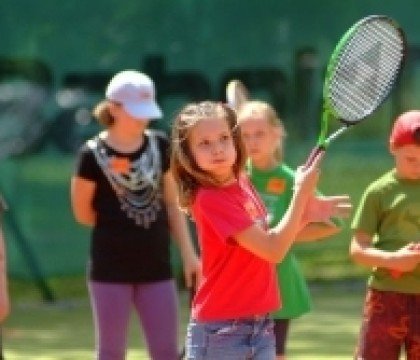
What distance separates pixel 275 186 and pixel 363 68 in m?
1.31

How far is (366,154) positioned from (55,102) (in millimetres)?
2587

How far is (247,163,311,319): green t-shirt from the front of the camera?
7609mm

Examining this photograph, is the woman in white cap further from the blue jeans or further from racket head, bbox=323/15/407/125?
the blue jeans

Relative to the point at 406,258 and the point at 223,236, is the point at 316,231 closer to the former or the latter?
the point at 406,258

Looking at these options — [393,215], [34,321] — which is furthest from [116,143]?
[34,321]

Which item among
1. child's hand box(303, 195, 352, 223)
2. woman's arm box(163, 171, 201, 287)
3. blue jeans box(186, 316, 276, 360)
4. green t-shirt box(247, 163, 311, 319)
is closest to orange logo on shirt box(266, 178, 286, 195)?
green t-shirt box(247, 163, 311, 319)

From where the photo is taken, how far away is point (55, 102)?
41.1ft

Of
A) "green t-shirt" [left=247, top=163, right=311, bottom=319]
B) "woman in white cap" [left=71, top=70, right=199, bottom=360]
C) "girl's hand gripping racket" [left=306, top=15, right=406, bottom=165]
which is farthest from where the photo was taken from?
"woman in white cap" [left=71, top=70, right=199, bottom=360]

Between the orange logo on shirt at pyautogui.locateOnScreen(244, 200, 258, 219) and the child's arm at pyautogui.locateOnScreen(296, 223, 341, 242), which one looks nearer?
the orange logo on shirt at pyautogui.locateOnScreen(244, 200, 258, 219)

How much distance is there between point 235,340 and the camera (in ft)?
19.9

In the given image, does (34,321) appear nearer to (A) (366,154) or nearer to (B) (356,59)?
(A) (366,154)

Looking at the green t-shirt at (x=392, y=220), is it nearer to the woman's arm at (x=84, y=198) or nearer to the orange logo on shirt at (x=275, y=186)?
the orange logo on shirt at (x=275, y=186)

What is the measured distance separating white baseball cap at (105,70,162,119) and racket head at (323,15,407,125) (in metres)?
1.64

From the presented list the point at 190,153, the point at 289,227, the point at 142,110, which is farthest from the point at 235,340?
the point at 142,110
